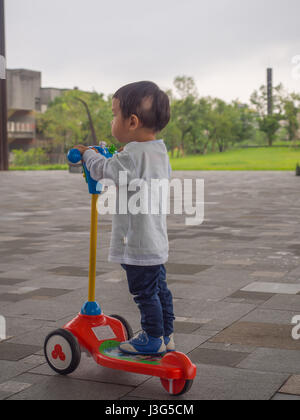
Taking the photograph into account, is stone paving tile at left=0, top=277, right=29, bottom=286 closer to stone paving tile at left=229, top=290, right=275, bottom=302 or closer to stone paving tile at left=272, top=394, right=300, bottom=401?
stone paving tile at left=229, top=290, right=275, bottom=302

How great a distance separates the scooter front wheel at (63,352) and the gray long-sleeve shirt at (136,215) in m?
0.49

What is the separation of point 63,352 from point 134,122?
3.88 ft

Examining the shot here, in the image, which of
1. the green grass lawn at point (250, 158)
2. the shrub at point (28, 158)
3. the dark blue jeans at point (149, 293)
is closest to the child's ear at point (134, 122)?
the dark blue jeans at point (149, 293)

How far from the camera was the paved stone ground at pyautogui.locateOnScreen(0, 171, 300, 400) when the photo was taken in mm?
3252

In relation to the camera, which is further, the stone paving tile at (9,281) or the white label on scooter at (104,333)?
the stone paving tile at (9,281)

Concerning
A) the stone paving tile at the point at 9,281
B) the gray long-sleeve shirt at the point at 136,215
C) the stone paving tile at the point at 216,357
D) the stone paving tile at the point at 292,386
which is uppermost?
the gray long-sleeve shirt at the point at 136,215

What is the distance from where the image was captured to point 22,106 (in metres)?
69.1

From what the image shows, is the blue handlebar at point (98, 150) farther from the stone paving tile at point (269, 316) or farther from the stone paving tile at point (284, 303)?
the stone paving tile at point (284, 303)

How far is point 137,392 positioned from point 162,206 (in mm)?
869

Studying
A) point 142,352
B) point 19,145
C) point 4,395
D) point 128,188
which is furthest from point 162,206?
point 19,145

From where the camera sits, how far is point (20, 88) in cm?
6862

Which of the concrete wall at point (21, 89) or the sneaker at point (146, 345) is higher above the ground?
the concrete wall at point (21, 89)

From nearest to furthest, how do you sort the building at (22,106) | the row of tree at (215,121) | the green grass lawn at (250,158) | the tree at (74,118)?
1. the green grass lawn at (250,158)
2. the tree at (74,118)
3. the building at (22,106)
4. the row of tree at (215,121)

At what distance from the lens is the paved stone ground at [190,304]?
3.25 metres
